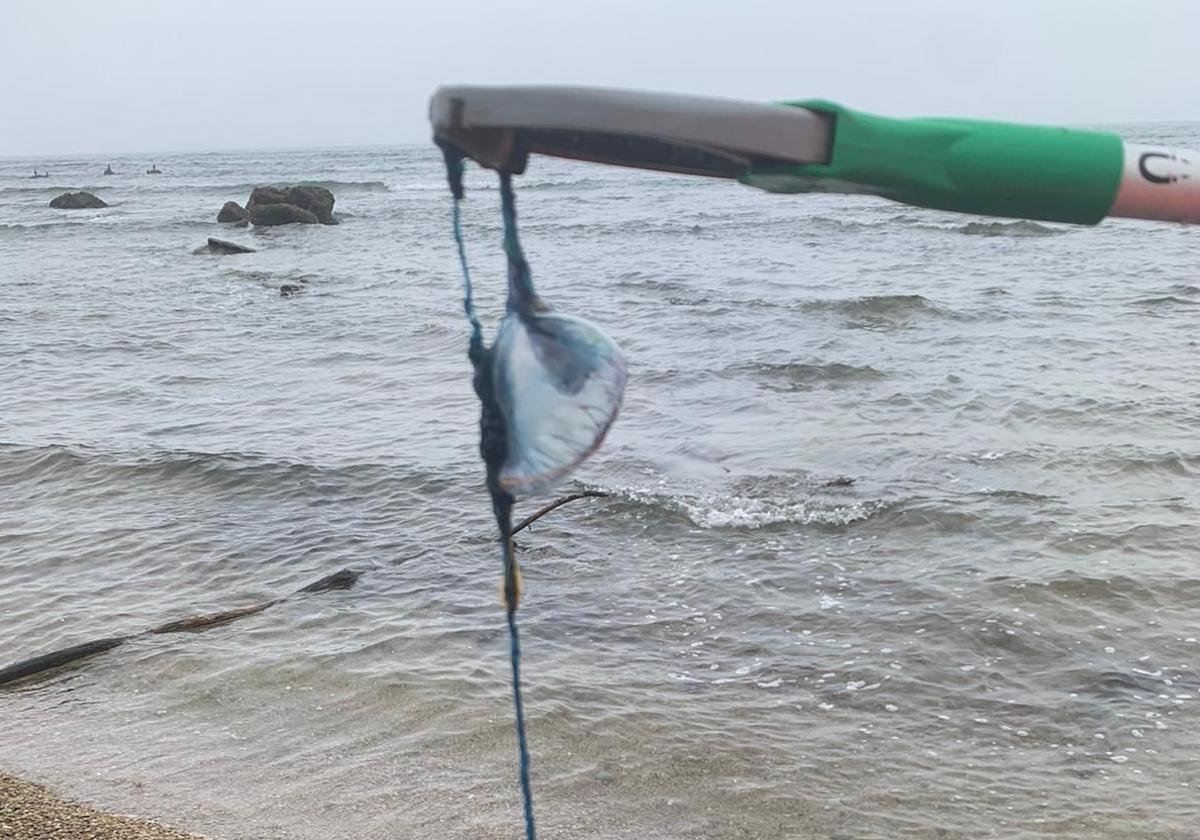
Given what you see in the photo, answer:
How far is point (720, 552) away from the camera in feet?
22.4

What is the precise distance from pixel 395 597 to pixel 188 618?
1099 mm

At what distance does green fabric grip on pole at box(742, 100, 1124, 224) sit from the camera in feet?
4.46

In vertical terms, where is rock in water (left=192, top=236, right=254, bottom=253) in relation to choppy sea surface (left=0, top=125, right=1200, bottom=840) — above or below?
above

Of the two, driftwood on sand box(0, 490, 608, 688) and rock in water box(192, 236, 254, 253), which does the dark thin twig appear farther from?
rock in water box(192, 236, 254, 253)

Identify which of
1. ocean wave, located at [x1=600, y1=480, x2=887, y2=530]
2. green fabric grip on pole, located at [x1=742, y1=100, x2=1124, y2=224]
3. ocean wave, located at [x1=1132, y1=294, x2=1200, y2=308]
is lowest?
ocean wave, located at [x1=600, y1=480, x2=887, y2=530]

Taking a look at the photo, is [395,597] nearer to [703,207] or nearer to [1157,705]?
[1157,705]

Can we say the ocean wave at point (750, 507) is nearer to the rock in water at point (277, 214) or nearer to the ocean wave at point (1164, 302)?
the ocean wave at point (1164, 302)

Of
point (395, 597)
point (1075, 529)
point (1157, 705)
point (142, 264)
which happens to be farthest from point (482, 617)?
point (142, 264)

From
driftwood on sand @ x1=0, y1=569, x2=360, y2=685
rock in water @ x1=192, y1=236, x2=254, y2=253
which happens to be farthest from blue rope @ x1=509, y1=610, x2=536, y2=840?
rock in water @ x1=192, y1=236, x2=254, y2=253

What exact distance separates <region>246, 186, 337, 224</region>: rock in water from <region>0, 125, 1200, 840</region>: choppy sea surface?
2035cm

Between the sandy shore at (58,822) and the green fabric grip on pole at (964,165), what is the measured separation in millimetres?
3270

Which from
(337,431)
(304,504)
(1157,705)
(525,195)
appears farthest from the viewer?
(525,195)

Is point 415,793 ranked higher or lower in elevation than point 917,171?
lower

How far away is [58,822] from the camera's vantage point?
3.63 m
